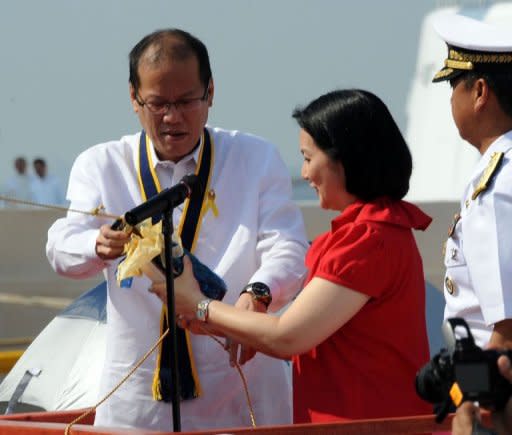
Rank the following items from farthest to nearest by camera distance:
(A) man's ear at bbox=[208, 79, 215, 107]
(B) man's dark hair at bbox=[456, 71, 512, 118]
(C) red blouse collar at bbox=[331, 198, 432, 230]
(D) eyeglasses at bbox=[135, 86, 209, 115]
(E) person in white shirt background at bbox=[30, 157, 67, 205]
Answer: (E) person in white shirt background at bbox=[30, 157, 67, 205] < (A) man's ear at bbox=[208, 79, 215, 107] < (D) eyeglasses at bbox=[135, 86, 209, 115] < (C) red blouse collar at bbox=[331, 198, 432, 230] < (B) man's dark hair at bbox=[456, 71, 512, 118]

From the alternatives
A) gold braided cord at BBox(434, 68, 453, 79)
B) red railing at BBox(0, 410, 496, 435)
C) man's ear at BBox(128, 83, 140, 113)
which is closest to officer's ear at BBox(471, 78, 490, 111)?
gold braided cord at BBox(434, 68, 453, 79)

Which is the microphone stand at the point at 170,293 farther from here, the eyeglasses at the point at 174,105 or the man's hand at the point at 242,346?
the eyeglasses at the point at 174,105

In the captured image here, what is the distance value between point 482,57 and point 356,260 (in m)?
0.58

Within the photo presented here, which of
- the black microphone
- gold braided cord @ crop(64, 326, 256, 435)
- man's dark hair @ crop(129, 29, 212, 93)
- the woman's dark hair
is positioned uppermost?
man's dark hair @ crop(129, 29, 212, 93)

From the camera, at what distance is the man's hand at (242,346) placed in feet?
12.7

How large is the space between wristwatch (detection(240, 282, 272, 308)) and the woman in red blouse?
175 millimetres

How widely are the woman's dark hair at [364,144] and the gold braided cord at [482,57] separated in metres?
0.32

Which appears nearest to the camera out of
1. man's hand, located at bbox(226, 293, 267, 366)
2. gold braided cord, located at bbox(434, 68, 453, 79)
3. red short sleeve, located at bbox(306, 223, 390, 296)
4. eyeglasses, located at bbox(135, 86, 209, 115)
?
gold braided cord, located at bbox(434, 68, 453, 79)

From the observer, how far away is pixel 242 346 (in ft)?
12.7

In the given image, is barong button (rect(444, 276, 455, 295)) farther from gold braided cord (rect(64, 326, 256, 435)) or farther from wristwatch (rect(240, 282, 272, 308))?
gold braided cord (rect(64, 326, 256, 435))

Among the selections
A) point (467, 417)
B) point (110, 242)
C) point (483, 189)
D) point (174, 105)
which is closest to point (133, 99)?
point (174, 105)

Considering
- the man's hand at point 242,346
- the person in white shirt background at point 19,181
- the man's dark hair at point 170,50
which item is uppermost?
the man's dark hair at point 170,50

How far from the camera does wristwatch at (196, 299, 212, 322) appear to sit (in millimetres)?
3762

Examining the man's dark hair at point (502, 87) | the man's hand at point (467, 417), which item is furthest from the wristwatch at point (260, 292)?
the man's hand at point (467, 417)
